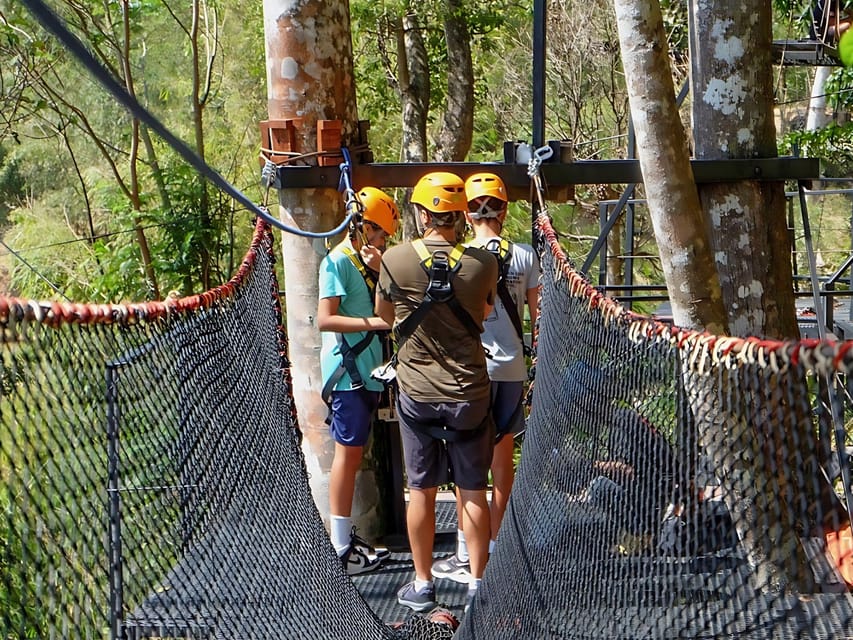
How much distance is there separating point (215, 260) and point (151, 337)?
688cm

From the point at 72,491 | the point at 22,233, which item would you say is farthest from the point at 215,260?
the point at 22,233

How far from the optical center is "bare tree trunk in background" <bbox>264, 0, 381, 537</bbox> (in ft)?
13.3

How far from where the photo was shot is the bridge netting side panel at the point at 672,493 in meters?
1.72

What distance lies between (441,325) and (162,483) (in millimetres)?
1154

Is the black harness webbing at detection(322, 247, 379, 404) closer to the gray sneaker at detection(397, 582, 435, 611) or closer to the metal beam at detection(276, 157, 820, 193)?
the metal beam at detection(276, 157, 820, 193)

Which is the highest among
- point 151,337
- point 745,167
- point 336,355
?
point 745,167

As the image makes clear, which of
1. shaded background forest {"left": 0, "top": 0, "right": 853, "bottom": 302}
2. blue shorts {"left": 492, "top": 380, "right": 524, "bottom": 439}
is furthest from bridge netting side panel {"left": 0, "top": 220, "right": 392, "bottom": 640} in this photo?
shaded background forest {"left": 0, "top": 0, "right": 853, "bottom": 302}

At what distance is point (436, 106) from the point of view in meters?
13.9

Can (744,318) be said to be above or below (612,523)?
above

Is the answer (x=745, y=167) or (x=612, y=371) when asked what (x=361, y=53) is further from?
(x=612, y=371)

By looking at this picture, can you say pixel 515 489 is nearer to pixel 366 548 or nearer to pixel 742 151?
pixel 366 548

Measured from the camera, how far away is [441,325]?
3371mm

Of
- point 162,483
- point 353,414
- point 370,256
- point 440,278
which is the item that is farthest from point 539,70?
point 162,483

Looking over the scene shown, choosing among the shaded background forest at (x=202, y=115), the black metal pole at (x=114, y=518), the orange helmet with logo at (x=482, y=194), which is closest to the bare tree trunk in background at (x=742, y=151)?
the orange helmet with logo at (x=482, y=194)
